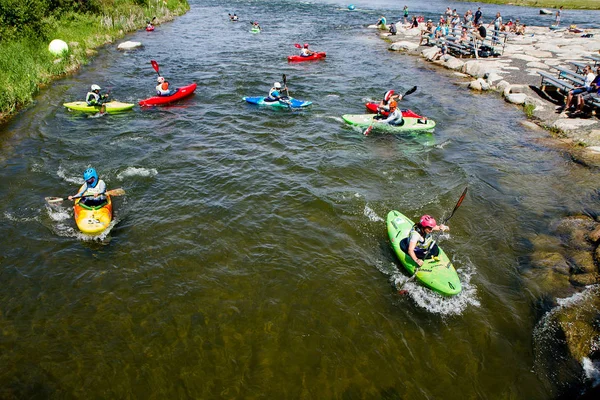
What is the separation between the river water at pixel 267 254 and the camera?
19.2ft

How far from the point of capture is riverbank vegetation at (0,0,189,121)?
15383mm

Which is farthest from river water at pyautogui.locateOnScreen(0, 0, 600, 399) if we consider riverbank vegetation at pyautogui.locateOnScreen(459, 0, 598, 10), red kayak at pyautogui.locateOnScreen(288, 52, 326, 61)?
riverbank vegetation at pyautogui.locateOnScreen(459, 0, 598, 10)

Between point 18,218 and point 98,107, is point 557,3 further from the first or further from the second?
point 18,218

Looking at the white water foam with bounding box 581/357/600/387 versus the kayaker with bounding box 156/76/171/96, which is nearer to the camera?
the white water foam with bounding box 581/357/600/387

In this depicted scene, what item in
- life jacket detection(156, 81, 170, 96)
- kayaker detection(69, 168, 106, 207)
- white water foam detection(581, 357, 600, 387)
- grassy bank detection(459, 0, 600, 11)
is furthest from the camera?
grassy bank detection(459, 0, 600, 11)

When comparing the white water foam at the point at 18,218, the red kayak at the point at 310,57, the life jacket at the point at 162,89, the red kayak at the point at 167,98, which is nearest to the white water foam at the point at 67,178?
the white water foam at the point at 18,218

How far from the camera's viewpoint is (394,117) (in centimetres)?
1394

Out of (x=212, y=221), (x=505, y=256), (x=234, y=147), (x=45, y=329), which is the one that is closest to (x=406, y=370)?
(x=505, y=256)

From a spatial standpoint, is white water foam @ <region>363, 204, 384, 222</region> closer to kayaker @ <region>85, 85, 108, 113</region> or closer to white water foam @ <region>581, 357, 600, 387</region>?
white water foam @ <region>581, 357, 600, 387</region>

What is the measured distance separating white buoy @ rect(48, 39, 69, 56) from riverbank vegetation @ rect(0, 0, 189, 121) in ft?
0.68

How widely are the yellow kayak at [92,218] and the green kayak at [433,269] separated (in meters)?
6.94

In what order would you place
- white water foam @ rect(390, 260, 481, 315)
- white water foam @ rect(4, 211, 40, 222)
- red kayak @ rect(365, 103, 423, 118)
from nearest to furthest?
white water foam @ rect(390, 260, 481, 315) → white water foam @ rect(4, 211, 40, 222) → red kayak @ rect(365, 103, 423, 118)

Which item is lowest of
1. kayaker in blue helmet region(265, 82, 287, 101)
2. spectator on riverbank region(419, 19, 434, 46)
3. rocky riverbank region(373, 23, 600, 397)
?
rocky riverbank region(373, 23, 600, 397)

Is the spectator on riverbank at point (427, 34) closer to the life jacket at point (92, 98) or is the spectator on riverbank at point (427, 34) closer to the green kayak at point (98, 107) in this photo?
the green kayak at point (98, 107)
